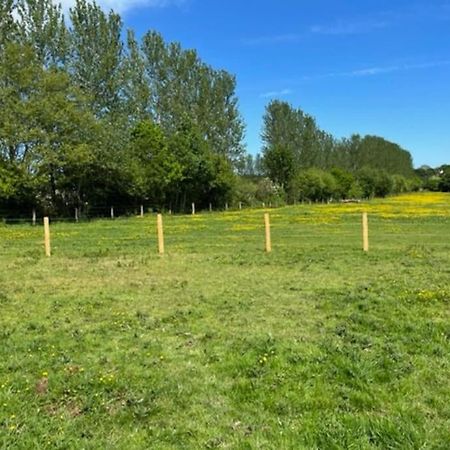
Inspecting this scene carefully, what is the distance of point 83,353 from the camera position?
5.51 meters

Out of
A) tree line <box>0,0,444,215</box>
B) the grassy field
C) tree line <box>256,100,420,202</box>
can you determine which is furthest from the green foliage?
the grassy field

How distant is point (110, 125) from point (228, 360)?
34.1 metres

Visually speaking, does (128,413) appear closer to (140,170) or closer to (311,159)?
(140,170)

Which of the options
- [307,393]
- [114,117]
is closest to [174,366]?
[307,393]

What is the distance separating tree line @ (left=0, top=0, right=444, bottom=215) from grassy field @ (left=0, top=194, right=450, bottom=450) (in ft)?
74.6

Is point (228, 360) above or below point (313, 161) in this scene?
below

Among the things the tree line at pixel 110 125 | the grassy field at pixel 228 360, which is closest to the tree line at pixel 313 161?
the tree line at pixel 110 125

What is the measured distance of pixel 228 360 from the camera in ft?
17.1

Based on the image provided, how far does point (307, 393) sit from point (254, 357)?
3.25 ft

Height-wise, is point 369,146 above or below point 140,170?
above

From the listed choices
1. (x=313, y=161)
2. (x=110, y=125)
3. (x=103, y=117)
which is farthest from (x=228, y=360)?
(x=313, y=161)

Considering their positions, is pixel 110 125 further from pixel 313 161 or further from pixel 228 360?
pixel 313 161

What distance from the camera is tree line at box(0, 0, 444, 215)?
3109 centimetres

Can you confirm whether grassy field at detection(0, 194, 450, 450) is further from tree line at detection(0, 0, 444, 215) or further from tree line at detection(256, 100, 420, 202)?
tree line at detection(256, 100, 420, 202)
